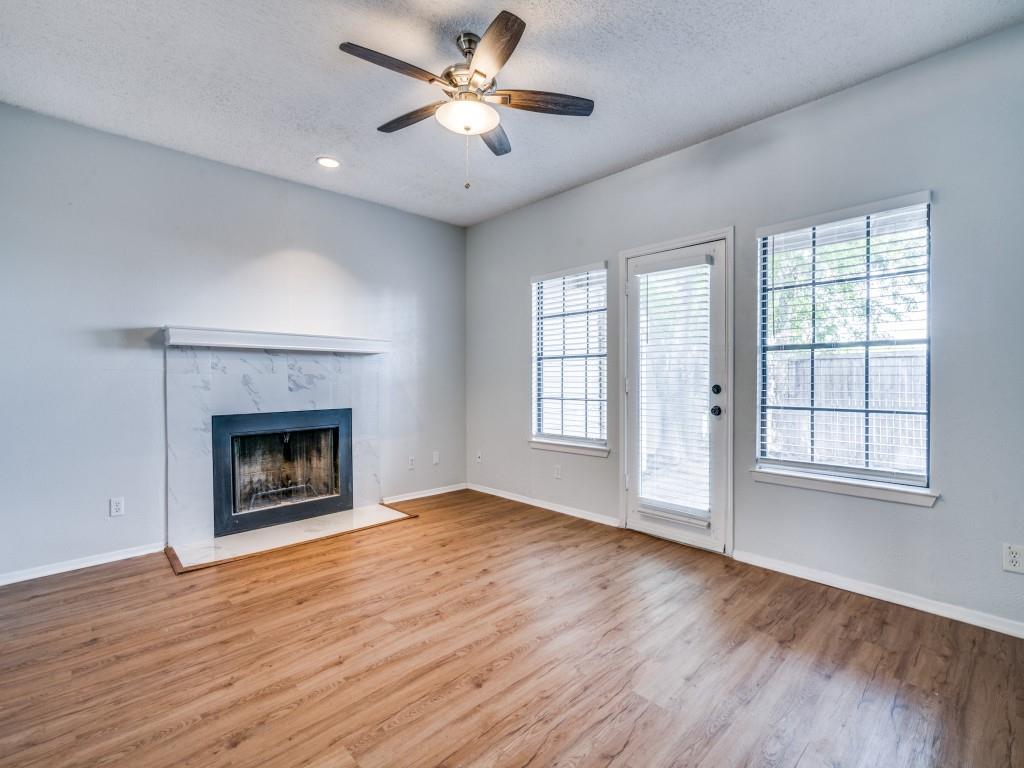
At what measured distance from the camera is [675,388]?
11.7 ft

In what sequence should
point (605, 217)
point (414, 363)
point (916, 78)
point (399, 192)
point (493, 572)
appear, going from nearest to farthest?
point (916, 78), point (493, 572), point (605, 217), point (399, 192), point (414, 363)

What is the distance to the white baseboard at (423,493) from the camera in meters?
4.74

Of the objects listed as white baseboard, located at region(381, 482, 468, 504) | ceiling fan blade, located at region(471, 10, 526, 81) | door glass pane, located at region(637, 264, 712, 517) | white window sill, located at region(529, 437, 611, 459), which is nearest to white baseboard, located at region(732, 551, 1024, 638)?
door glass pane, located at region(637, 264, 712, 517)

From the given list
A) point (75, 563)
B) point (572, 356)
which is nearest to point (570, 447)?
point (572, 356)

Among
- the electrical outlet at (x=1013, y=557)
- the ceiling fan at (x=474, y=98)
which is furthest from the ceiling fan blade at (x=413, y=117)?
the electrical outlet at (x=1013, y=557)

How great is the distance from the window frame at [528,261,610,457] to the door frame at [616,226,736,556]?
16 centimetres

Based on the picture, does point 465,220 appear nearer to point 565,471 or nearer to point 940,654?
point 565,471

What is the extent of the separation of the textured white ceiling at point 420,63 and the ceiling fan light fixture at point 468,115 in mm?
338

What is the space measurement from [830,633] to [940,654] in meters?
0.41

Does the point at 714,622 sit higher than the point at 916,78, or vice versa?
the point at 916,78

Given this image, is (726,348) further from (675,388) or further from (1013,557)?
(1013,557)

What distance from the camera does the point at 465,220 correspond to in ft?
16.9

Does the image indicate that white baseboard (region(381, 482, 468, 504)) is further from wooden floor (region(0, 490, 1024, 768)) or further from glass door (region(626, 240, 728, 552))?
glass door (region(626, 240, 728, 552))

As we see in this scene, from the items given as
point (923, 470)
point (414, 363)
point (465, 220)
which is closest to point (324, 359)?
point (414, 363)
